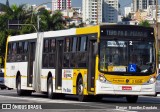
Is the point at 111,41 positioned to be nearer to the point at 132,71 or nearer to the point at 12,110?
the point at 132,71

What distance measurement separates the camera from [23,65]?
4150 centimetres

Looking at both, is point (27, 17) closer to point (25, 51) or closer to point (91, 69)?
point (25, 51)

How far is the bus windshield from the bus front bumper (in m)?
0.57

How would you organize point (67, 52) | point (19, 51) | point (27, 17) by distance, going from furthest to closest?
point (27, 17), point (19, 51), point (67, 52)

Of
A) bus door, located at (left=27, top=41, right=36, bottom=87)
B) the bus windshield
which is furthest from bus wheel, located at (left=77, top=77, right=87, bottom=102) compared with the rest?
bus door, located at (left=27, top=41, right=36, bottom=87)

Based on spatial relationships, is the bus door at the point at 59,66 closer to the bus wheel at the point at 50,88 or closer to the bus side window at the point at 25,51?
the bus wheel at the point at 50,88

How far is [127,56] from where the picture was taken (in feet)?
105

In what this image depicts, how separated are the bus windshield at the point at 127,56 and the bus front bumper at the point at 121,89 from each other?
0.57 m

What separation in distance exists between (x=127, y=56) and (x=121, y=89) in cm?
131

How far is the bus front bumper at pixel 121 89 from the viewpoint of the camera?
105 ft

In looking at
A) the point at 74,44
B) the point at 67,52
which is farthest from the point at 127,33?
the point at 67,52

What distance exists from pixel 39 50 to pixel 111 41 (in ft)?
25.4

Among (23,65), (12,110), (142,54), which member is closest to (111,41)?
(142,54)

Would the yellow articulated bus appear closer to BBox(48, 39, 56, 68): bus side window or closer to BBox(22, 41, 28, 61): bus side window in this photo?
BBox(48, 39, 56, 68): bus side window
